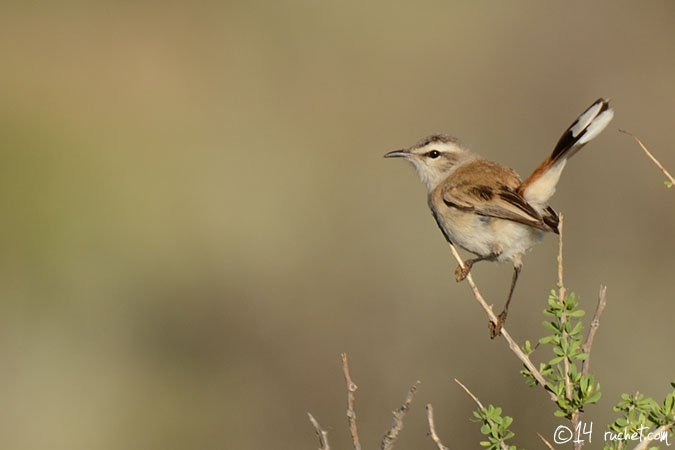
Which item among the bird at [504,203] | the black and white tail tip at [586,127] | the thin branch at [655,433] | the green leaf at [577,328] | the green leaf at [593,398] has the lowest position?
the thin branch at [655,433]

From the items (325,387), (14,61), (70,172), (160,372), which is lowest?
(325,387)

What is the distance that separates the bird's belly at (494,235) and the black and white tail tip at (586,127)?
0.53 metres

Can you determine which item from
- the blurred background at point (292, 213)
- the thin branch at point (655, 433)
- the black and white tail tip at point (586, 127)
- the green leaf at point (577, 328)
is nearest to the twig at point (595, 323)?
the green leaf at point (577, 328)

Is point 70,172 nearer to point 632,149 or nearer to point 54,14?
point 54,14

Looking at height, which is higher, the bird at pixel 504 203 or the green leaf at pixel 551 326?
the bird at pixel 504 203

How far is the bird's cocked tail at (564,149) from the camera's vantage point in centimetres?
487

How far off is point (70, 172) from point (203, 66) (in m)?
Answer: 2.73

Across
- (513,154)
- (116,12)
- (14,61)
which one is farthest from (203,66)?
(513,154)

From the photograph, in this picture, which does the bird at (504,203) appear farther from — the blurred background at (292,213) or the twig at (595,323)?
the blurred background at (292,213)

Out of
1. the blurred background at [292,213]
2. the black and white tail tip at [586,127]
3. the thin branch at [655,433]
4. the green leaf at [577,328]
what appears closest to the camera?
the thin branch at [655,433]

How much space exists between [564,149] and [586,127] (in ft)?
0.59

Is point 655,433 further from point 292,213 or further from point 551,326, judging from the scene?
point 292,213

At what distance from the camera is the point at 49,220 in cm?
1164

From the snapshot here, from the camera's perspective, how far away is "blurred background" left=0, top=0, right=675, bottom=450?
349 inches
